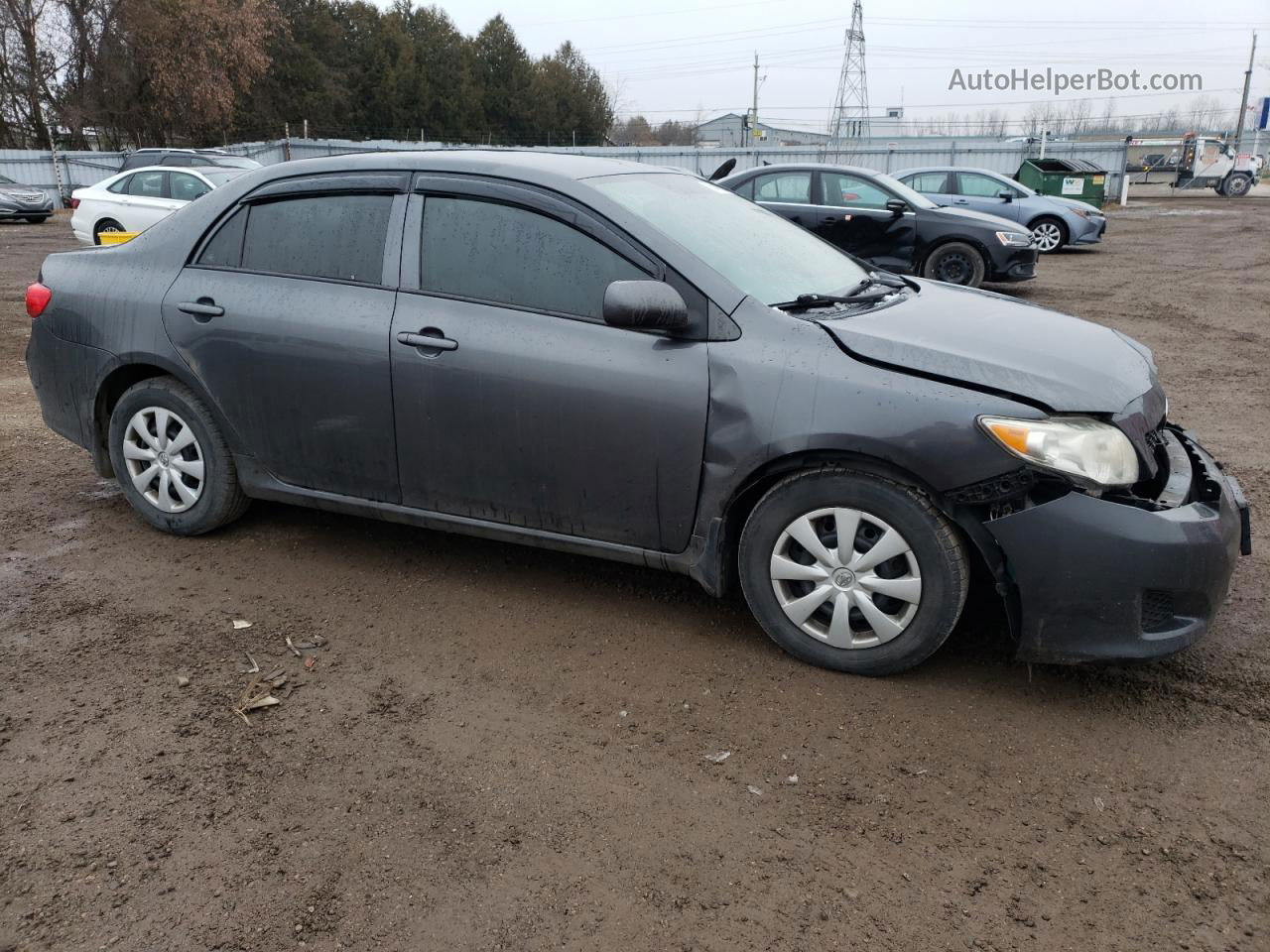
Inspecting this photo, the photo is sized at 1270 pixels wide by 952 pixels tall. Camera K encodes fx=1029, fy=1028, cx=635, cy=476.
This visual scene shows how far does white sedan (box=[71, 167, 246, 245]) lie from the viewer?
15680 millimetres

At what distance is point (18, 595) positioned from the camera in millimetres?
4102

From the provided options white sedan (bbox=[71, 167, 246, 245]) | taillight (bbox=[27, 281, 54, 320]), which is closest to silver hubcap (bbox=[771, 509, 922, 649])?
taillight (bbox=[27, 281, 54, 320])

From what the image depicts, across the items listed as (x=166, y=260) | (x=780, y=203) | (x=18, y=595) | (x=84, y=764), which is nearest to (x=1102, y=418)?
(x=84, y=764)

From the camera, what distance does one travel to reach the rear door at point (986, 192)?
17.2 meters

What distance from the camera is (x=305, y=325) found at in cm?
398

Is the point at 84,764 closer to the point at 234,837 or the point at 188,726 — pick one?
the point at 188,726

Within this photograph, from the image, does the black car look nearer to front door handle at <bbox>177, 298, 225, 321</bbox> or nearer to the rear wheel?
the rear wheel

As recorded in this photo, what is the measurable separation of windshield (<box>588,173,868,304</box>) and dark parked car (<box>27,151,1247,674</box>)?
22mm

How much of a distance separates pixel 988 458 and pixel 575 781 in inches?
59.8

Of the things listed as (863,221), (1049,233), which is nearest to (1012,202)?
(1049,233)

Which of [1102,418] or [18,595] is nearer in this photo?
[1102,418]

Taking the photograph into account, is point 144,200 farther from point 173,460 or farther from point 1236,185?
point 1236,185

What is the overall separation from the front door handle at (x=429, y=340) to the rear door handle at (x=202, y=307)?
36.6 inches

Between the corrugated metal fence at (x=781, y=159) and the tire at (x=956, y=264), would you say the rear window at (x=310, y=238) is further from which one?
the corrugated metal fence at (x=781, y=159)
